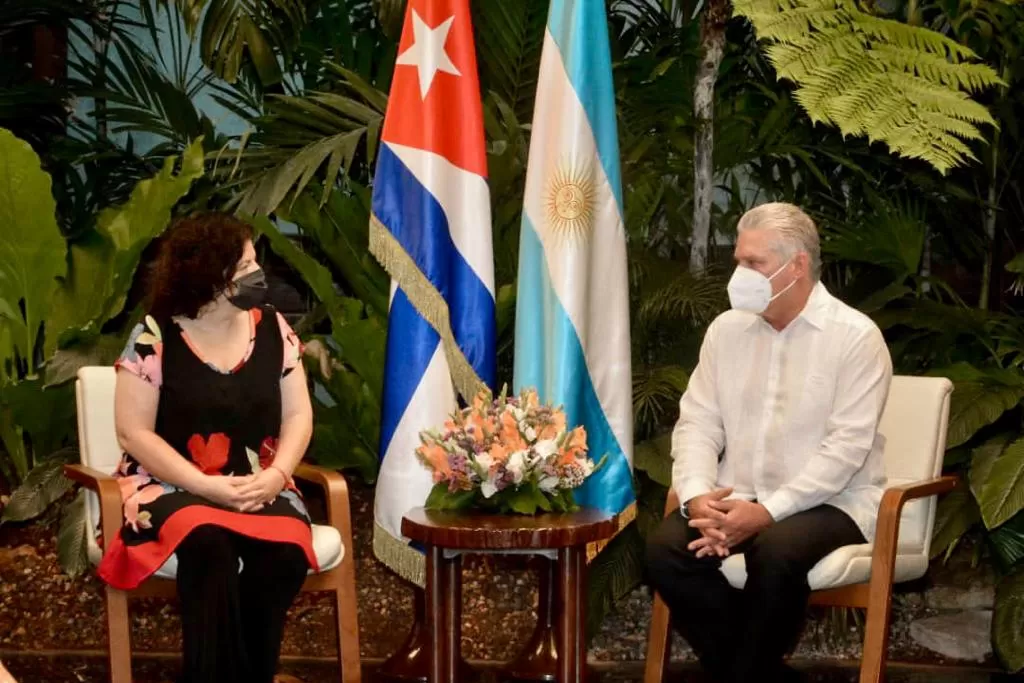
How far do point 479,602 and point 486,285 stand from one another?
1.21 m

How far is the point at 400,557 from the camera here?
3.99m

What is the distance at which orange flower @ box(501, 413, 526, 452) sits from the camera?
3.38m

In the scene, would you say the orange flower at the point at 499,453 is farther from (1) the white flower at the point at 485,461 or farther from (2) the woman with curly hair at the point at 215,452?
(2) the woman with curly hair at the point at 215,452

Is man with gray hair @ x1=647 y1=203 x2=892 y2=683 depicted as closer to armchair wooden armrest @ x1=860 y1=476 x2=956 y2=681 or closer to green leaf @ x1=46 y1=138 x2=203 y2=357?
armchair wooden armrest @ x1=860 y1=476 x2=956 y2=681

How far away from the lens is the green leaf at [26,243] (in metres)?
4.74

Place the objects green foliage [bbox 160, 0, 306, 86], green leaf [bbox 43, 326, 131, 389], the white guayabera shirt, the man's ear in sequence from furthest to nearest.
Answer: green foliage [bbox 160, 0, 306, 86] < green leaf [bbox 43, 326, 131, 389] < the man's ear < the white guayabera shirt

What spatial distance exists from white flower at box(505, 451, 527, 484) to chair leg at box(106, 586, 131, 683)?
92cm

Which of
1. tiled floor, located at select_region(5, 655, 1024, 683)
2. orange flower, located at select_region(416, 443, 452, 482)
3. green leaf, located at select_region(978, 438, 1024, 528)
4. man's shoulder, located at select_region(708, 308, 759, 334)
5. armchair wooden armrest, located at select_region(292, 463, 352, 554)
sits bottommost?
tiled floor, located at select_region(5, 655, 1024, 683)

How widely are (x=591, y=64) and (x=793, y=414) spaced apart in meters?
1.27

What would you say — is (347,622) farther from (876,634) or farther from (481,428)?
(876,634)

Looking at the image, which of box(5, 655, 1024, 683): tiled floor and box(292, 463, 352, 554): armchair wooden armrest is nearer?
box(292, 463, 352, 554): armchair wooden armrest

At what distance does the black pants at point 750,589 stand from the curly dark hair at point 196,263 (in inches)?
46.9

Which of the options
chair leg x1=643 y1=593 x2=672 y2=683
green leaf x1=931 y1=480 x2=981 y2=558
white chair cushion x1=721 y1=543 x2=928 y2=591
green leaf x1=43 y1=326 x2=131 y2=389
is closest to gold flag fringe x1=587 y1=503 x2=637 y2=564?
chair leg x1=643 y1=593 x2=672 y2=683

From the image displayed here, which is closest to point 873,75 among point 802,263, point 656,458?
point 802,263
